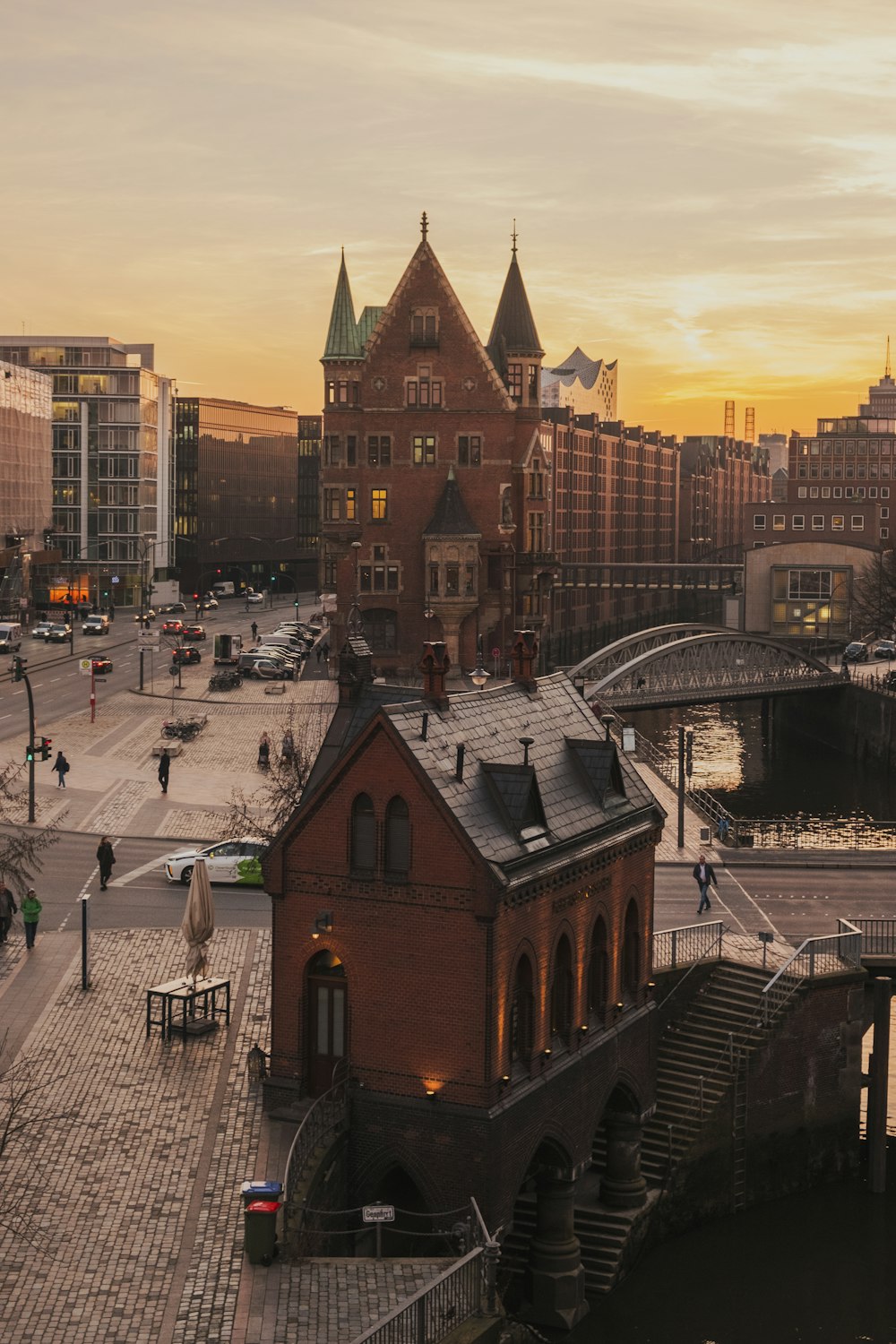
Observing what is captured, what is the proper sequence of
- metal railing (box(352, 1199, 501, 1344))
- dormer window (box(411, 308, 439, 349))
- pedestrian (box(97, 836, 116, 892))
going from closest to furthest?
metal railing (box(352, 1199, 501, 1344)), pedestrian (box(97, 836, 116, 892)), dormer window (box(411, 308, 439, 349))

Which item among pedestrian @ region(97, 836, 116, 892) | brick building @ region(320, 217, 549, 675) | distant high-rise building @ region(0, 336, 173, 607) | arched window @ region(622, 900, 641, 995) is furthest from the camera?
distant high-rise building @ region(0, 336, 173, 607)

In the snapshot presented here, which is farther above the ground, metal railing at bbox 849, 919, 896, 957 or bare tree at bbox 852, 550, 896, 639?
bare tree at bbox 852, 550, 896, 639

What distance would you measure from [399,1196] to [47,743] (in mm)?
36697

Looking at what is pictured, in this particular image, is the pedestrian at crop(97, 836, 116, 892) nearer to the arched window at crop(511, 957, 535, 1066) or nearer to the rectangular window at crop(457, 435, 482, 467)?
the arched window at crop(511, 957, 535, 1066)

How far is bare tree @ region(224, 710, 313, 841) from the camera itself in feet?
186

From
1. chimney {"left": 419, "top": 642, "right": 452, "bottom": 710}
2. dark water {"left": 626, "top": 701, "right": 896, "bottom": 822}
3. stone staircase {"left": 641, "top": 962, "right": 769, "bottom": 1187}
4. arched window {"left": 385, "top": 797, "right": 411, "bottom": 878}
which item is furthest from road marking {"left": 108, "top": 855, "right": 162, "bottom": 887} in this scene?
dark water {"left": 626, "top": 701, "right": 896, "bottom": 822}

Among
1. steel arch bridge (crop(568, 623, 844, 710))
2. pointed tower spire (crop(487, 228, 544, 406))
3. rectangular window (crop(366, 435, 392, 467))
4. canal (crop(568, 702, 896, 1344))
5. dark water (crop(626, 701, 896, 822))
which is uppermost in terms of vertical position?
pointed tower spire (crop(487, 228, 544, 406))

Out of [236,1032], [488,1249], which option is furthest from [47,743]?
[488,1249]

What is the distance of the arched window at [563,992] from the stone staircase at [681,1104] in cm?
391

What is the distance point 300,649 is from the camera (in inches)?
5202

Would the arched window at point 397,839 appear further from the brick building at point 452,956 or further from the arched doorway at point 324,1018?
the arched doorway at point 324,1018

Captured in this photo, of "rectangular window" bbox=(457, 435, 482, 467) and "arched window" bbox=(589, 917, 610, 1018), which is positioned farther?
"rectangular window" bbox=(457, 435, 482, 467)

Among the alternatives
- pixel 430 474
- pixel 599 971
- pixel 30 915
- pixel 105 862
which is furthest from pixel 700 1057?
pixel 430 474

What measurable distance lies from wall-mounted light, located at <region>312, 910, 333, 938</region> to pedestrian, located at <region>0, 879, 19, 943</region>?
1516 centimetres
